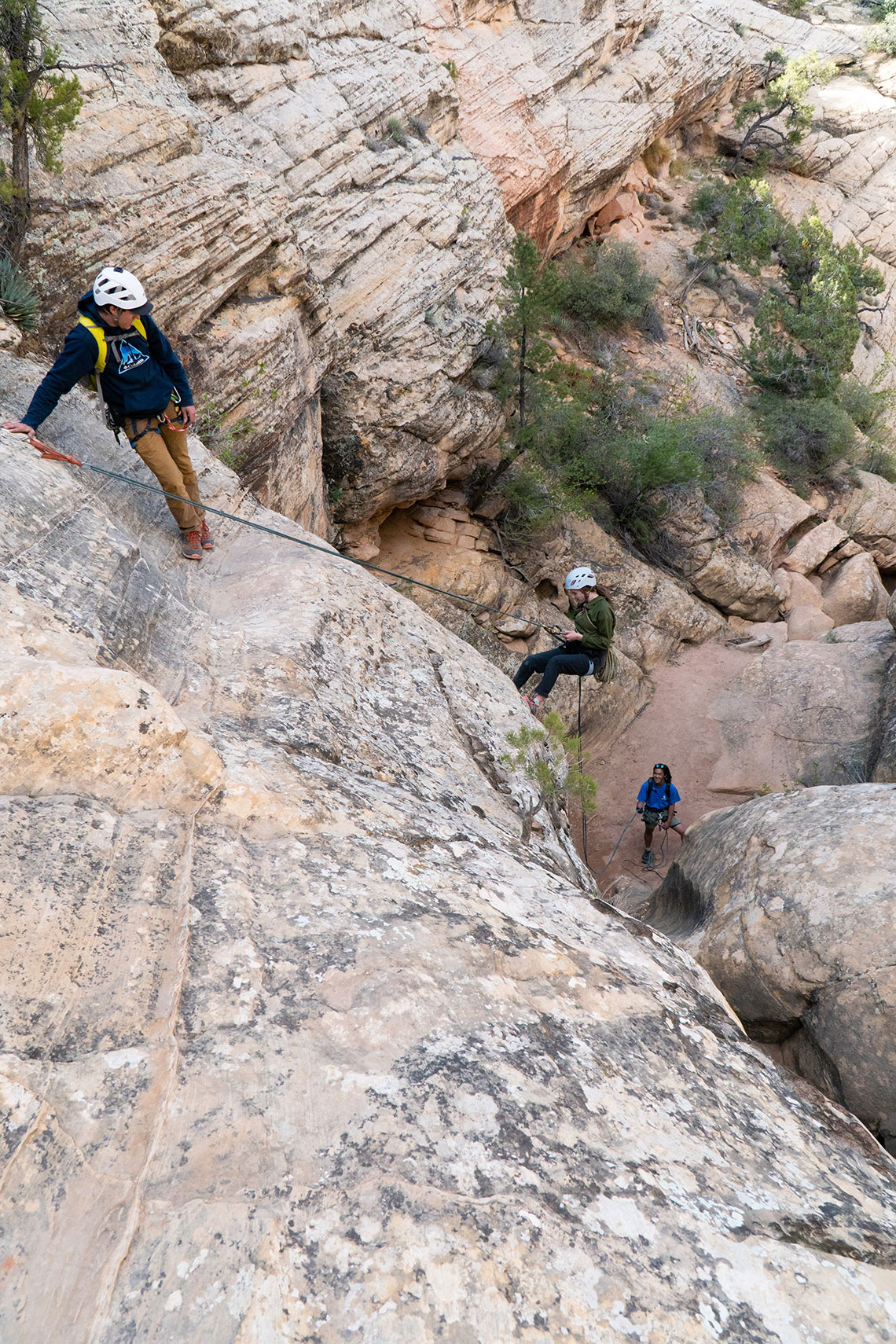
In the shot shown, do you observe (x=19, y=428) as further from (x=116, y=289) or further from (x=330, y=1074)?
(x=330, y=1074)

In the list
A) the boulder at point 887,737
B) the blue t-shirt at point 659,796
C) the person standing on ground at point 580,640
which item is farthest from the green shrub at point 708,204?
the blue t-shirt at point 659,796

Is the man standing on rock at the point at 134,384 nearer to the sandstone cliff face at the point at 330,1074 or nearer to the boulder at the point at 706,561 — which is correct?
the sandstone cliff face at the point at 330,1074

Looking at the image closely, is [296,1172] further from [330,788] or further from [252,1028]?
[330,788]

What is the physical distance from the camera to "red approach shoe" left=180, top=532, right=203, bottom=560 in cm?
578

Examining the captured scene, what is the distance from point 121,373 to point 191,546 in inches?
50.8

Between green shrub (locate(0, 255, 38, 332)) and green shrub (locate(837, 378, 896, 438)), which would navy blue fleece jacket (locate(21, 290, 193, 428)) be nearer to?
green shrub (locate(0, 255, 38, 332))

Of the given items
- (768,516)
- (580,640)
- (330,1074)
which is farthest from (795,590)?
(330,1074)

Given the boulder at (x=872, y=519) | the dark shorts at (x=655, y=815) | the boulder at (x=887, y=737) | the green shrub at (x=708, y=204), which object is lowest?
the dark shorts at (x=655, y=815)

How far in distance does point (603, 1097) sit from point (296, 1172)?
3.60ft

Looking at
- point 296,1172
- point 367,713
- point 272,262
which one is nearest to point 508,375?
point 272,262

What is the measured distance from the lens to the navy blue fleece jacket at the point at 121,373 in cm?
479

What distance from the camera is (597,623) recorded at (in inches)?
326

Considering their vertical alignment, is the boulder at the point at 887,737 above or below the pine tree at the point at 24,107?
below

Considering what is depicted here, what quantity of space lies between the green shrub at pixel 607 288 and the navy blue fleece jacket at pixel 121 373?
16475 millimetres
